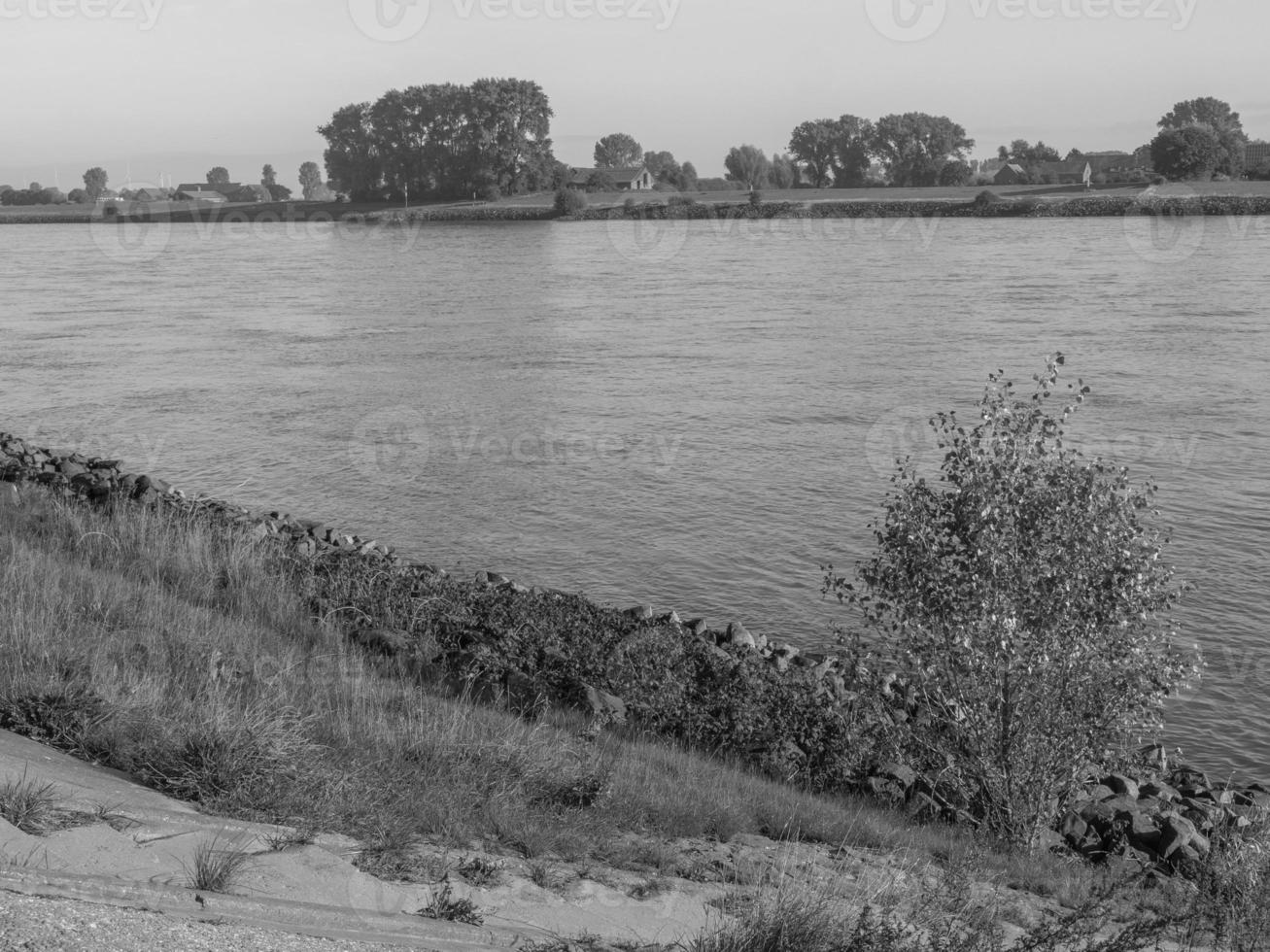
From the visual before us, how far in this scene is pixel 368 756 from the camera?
7.75 meters

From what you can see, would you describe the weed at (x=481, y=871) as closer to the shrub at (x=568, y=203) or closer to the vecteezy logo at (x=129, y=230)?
the vecteezy logo at (x=129, y=230)

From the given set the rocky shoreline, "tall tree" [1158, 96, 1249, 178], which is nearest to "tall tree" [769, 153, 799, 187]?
"tall tree" [1158, 96, 1249, 178]

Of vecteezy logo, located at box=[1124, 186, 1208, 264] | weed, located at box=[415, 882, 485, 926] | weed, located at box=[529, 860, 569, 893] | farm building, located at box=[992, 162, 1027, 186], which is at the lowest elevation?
weed, located at box=[529, 860, 569, 893]

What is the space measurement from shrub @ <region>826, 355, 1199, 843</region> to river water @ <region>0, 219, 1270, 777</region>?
3811 mm

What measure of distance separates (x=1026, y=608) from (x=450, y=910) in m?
4.90

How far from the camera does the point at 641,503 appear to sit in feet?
68.6

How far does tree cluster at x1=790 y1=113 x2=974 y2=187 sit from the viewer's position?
152m

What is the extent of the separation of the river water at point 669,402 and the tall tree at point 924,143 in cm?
9413

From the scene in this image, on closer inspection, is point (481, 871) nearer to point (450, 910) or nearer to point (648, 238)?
point (450, 910)

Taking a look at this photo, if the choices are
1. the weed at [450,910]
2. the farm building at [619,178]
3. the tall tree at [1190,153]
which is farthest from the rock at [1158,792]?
the farm building at [619,178]

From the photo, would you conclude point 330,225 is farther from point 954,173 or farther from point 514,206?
point 954,173

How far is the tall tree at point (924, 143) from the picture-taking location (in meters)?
152

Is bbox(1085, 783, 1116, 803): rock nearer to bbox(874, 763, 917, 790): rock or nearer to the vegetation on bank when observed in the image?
the vegetation on bank
